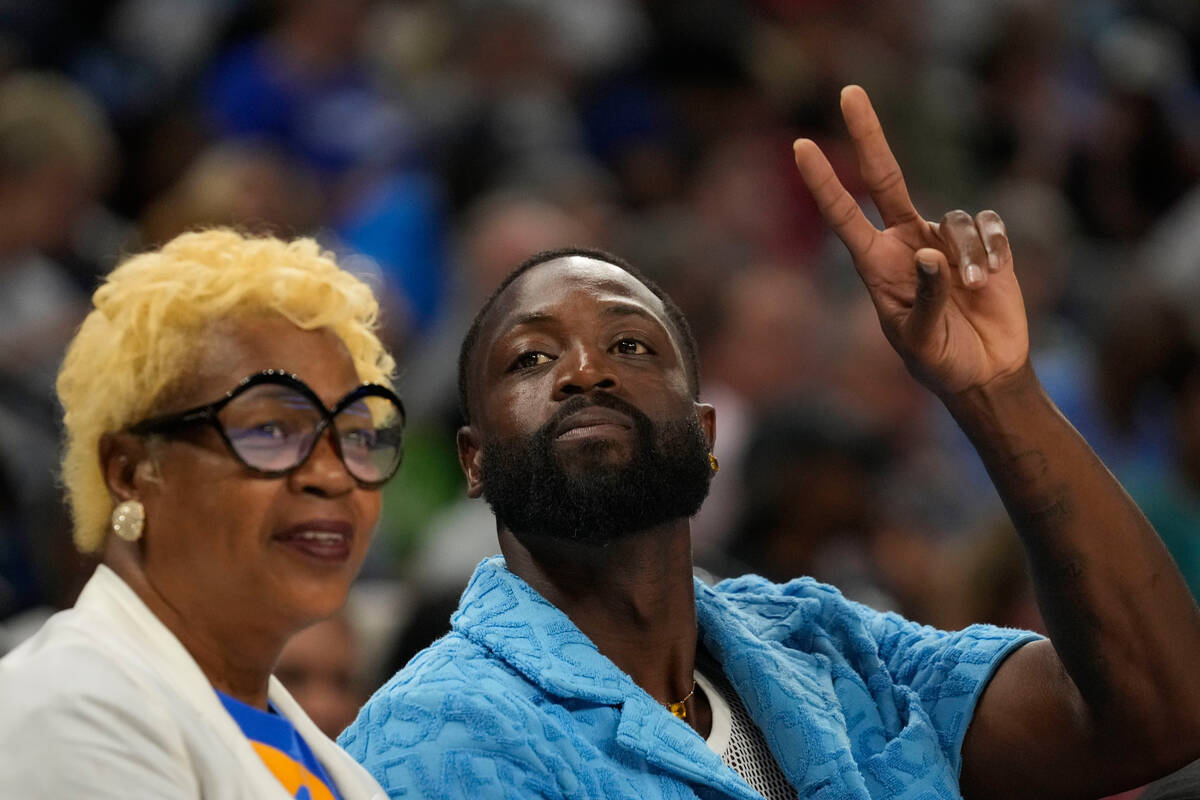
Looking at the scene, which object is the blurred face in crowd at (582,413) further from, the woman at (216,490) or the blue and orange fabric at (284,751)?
the blue and orange fabric at (284,751)

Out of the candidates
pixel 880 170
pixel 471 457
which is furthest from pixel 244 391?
pixel 880 170

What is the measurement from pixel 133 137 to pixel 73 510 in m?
4.44

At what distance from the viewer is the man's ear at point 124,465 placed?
213 centimetres

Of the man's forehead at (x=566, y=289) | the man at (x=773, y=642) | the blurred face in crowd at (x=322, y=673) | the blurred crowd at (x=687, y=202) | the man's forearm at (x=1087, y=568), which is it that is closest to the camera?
the man at (x=773, y=642)

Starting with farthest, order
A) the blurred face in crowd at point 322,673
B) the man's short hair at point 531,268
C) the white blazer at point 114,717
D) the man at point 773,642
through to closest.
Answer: the blurred face in crowd at point 322,673 → the man's short hair at point 531,268 → the man at point 773,642 → the white blazer at point 114,717

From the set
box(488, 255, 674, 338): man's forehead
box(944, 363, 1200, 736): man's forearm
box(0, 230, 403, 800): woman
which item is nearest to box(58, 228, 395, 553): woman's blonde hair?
box(0, 230, 403, 800): woman

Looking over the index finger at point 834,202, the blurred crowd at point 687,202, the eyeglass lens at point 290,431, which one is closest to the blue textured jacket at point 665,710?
the eyeglass lens at point 290,431

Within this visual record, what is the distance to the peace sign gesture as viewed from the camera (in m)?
2.74

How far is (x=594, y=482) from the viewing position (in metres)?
2.70

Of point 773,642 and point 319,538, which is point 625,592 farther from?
point 319,538

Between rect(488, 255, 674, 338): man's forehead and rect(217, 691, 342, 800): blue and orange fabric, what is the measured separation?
855 millimetres

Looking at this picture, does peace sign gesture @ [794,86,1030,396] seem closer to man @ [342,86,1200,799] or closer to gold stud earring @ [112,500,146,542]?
man @ [342,86,1200,799]

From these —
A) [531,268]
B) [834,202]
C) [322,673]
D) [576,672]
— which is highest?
[834,202]

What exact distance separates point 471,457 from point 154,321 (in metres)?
0.91
